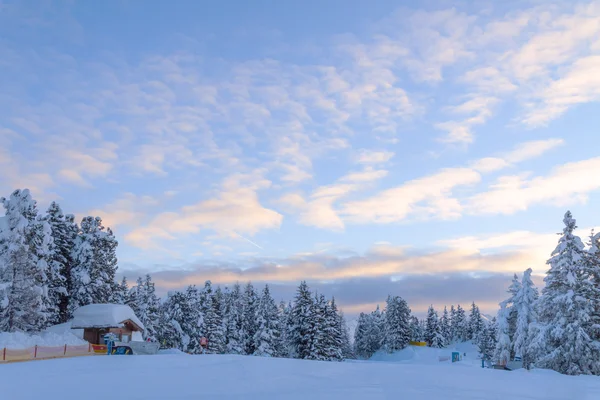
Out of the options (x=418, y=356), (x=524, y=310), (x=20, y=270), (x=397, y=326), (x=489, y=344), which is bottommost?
(x=418, y=356)

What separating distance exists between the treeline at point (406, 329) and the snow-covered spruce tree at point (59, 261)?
6819 centimetres

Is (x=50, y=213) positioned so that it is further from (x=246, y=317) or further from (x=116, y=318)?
(x=246, y=317)

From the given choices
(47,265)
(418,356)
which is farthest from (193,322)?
(418,356)

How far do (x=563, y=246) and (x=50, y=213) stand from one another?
5289 centimetres

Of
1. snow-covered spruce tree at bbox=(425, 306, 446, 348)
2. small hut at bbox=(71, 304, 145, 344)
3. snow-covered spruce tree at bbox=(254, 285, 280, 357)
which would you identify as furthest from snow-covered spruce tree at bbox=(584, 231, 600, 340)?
snow-covered spruce tree at bbox=(425, 306, 446, 348)

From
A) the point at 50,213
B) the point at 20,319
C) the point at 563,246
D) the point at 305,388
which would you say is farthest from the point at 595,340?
the point at 50,213

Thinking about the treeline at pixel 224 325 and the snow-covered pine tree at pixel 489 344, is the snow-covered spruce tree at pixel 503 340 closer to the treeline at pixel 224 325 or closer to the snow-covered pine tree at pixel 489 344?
the treeline at pixel 224 325

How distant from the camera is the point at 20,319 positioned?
45.3 m

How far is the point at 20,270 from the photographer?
45.4 meters

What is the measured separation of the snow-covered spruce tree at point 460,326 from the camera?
147m

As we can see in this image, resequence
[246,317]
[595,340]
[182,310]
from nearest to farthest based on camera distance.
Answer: [595,340], [182,310], [246,317]

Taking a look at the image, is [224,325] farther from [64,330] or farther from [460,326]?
[460,326]

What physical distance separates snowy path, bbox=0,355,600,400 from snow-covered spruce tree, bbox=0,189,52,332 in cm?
2273

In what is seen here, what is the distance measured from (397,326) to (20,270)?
82479mm
